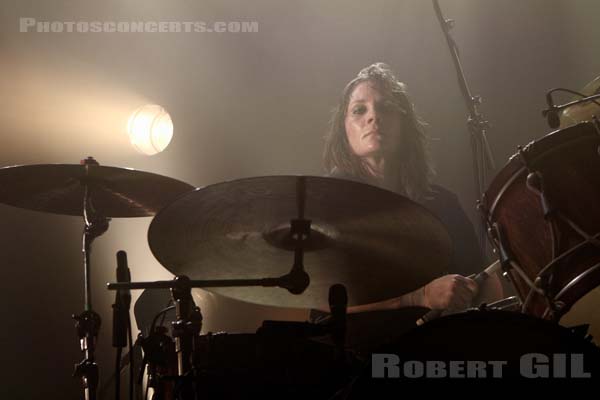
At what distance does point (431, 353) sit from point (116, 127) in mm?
2476

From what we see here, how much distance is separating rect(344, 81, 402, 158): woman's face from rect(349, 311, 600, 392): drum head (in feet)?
5.37

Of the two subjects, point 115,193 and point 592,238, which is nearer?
point 592,238

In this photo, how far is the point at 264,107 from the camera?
3314mm

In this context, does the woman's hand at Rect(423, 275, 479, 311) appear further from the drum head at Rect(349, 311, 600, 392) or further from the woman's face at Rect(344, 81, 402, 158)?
the woman's face at Rect(344, 81, 402, 158)

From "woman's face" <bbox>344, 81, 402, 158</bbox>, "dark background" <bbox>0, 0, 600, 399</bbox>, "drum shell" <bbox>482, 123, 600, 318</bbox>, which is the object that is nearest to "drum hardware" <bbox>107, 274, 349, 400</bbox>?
"drum shell" <bbox>482, 123, 600, 318</bbox>

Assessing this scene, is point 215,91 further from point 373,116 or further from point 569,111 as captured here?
point 569,111

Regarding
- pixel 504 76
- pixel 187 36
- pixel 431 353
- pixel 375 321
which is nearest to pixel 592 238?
pixel 431 353

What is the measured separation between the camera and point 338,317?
4.24 feet

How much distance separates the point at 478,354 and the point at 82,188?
1305mm

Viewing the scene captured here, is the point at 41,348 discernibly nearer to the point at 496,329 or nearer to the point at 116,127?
the point at 116,127

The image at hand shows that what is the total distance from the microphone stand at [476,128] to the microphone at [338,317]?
1.50 metres

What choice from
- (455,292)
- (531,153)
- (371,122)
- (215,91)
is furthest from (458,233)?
(215,91)

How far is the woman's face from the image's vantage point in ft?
9.09

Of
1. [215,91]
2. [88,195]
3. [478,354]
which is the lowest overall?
[478,354]
